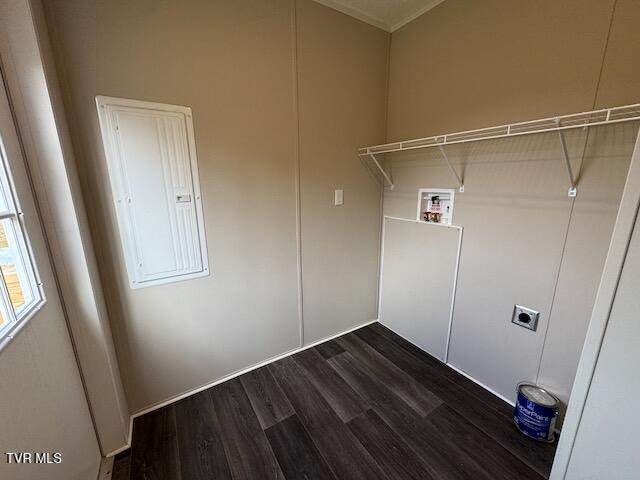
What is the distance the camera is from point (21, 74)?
3.11 feet

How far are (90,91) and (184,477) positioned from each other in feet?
6.26

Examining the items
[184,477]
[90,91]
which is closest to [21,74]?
[90,91]

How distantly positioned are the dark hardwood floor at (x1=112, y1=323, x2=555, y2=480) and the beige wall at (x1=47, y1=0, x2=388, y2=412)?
0.22 m

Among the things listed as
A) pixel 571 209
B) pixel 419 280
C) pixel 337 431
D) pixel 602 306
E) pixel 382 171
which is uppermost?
pixel 382 171

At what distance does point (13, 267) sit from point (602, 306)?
1.91 metres

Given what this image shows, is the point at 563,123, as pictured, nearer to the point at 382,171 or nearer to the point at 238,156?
the point at 382,171

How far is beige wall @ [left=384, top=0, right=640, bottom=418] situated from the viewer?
1.17 metres

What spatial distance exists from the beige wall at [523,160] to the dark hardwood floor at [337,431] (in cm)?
34

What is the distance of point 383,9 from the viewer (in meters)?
1.87

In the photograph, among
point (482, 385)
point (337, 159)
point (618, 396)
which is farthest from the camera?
point (337, 159)

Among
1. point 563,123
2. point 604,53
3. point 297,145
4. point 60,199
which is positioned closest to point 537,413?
point 563,123

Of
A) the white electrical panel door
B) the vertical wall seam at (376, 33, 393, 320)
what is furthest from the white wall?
the white electrical panel door

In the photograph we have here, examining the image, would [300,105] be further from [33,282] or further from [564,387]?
[564,387]

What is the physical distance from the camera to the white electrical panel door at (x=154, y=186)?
130cm
